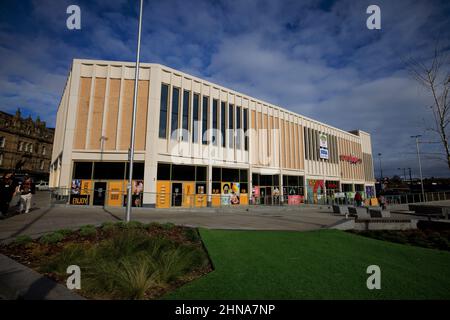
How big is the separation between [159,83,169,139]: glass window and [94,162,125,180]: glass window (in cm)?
465

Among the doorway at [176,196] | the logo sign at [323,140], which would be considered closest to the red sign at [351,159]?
the logo sign at [323,140]

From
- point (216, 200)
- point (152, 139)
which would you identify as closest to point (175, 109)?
point (152, 139)

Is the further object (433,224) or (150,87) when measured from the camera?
(150,87)

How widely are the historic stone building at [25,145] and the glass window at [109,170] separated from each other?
50966 mm

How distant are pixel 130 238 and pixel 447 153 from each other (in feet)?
35.8

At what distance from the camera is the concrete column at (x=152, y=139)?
65.3 feet

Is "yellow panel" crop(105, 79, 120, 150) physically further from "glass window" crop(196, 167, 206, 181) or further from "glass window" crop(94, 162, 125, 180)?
"glass window" crop(196, 167, 206, 181)

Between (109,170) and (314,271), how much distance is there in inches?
769

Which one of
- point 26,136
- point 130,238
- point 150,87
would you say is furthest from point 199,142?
point 26,136

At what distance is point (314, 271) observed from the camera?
4516 millimetres

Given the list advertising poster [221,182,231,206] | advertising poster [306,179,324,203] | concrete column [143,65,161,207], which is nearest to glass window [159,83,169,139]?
concrete column [143,65,161,207]
